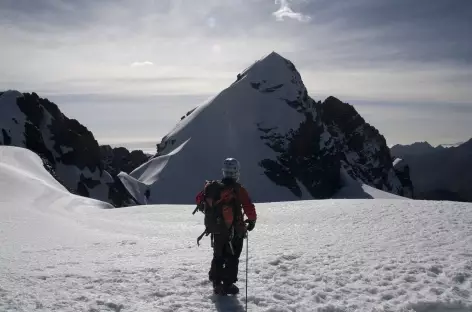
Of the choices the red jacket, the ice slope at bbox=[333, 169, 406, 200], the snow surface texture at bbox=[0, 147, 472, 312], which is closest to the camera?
the snow surface texture at bbox=[0, 147, 472, 312]

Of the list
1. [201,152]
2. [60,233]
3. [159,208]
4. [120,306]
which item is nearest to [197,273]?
[120,306]

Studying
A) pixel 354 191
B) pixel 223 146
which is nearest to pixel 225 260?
pixel 223 146

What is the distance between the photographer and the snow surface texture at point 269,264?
246 inches

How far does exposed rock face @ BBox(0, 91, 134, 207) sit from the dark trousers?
293 ft

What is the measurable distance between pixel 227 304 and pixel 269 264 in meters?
2.00

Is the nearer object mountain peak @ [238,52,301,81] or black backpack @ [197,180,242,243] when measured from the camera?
black backpack @ [197,180,242,243]

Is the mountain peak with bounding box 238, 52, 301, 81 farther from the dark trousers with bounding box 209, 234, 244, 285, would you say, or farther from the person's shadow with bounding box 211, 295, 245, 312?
the person's shadow with bounding box 211, 295, 245, 312

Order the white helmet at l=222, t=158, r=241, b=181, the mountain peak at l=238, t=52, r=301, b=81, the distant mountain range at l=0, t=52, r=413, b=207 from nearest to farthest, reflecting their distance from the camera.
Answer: the white helmet at l=222, t=158, r=241, b=181 → the distant mountain range at l=0, t=52, r=413, b=207 → the mountain peak at l=238, t=52, r=301, b=81

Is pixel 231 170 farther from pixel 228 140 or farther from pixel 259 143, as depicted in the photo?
pixel 259 143

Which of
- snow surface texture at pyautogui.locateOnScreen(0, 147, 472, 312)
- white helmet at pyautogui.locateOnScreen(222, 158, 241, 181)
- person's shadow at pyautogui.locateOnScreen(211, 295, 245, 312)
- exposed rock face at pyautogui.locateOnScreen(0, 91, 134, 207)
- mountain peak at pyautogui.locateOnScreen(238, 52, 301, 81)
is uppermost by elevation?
mountain peak at pyautogui.locateOnScreen(238, 52, 301, 81)

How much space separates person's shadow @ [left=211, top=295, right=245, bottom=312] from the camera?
6078 mm

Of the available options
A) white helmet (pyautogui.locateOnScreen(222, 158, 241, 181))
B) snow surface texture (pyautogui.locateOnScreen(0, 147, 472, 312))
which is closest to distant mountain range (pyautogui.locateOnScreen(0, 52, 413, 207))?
snow surface texture (pyautogui.locateOnScreen(0, 147, 472, 312))

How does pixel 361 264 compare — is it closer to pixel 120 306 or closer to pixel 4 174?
pixel 120 306

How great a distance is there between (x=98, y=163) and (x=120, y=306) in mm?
104746
